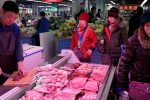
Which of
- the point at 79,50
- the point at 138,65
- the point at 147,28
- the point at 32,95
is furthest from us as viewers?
the point at 79,50

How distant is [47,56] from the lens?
29.4ft

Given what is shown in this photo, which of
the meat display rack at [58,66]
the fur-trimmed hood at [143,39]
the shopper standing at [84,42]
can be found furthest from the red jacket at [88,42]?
the fur-trimmed hood at [143,39]

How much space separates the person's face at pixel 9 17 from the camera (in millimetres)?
3721

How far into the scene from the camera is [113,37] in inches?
217

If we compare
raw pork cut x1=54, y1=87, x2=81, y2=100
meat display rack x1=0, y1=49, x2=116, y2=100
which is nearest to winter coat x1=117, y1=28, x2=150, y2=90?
meat display rack x1=0, y1=49, x2=116, y2=100

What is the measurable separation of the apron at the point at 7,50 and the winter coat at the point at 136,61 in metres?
1.59

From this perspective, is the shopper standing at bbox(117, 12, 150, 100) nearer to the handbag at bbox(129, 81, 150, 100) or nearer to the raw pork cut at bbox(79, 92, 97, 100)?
the handbag at bbox(129, 81, 150, 100)

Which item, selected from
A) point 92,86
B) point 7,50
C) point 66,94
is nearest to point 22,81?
point 66,94

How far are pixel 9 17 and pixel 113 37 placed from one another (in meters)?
2.38

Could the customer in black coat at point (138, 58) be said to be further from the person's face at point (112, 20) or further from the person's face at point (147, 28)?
the person's face at point (112, 20)

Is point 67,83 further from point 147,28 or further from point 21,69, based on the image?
point 147,28

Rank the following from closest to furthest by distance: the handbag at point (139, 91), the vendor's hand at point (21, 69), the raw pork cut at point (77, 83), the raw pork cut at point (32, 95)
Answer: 1. the raw pork cut at point (32, 95)
2. the handbag at point (139, 91)
3. the vendor's hand at point (21, 69)
4. the raw pork cut at point (77, 83)

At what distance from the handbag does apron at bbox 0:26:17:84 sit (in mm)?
1760

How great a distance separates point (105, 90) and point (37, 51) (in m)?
4.39
